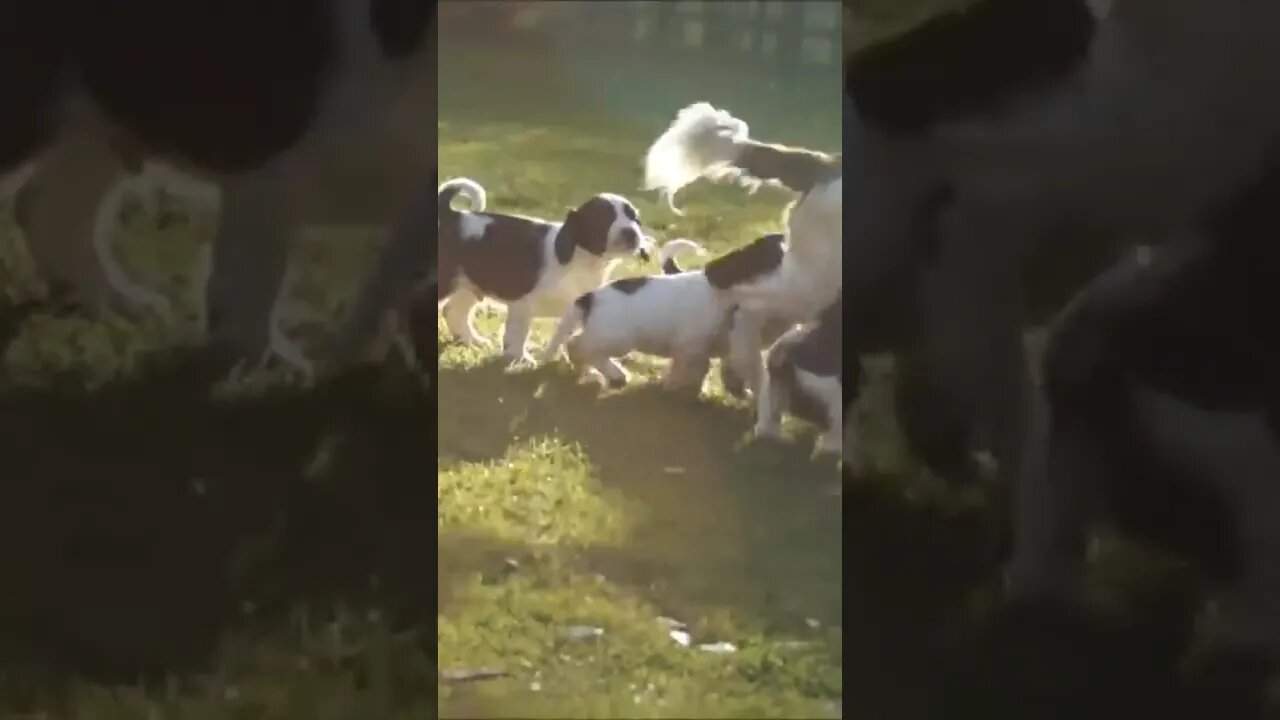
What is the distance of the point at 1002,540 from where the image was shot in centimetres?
144

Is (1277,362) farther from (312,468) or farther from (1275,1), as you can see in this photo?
(312,468)

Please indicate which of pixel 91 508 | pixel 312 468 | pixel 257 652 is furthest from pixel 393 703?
pixel 91 508

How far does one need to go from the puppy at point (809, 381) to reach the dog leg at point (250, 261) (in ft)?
2.09

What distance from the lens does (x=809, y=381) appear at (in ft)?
5.38

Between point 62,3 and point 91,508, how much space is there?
60 centimetres

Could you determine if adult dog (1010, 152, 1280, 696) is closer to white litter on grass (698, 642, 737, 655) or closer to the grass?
the grass

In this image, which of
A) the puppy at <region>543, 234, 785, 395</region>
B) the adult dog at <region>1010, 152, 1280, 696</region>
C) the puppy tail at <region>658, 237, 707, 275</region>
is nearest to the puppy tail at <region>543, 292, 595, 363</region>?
the puppy at <region>543, 234, 785, 395</region>

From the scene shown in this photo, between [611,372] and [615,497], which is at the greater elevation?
[611,372]

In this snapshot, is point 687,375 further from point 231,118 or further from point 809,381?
point 231,118

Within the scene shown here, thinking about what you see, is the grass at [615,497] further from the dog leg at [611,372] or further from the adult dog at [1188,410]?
the adult dog at [1188,410]

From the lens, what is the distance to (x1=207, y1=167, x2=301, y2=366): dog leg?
1.44 metres

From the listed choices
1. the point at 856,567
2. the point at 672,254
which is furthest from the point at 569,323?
the point at 856,567

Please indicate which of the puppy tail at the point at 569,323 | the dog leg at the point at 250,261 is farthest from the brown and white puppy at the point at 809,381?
the dog leg at the point at 250,261

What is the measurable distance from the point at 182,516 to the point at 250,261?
→ 317 mm
